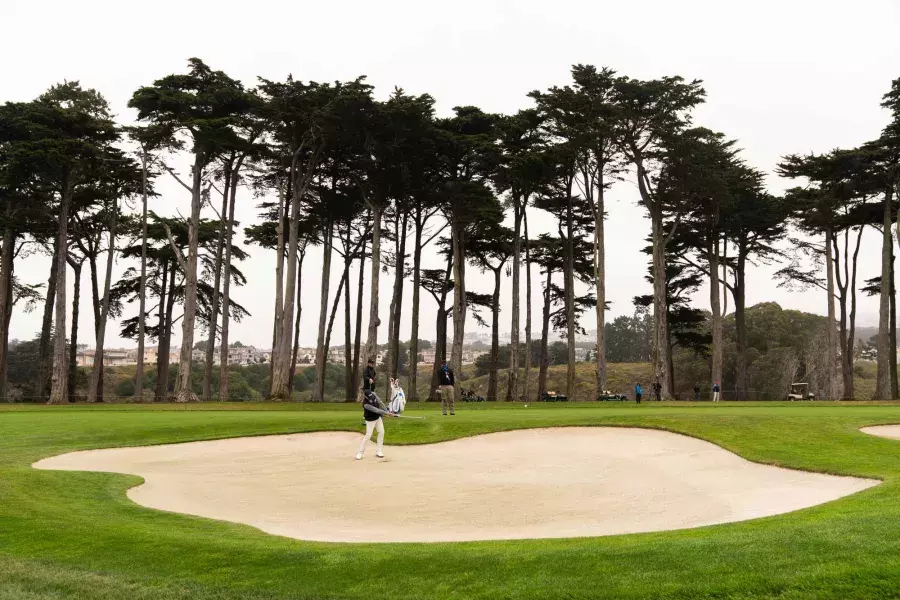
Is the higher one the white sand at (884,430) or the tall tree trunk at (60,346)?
the tall tree trunk at (60,346)

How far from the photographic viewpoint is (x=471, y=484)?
566 inches

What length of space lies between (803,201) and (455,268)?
74.5ft

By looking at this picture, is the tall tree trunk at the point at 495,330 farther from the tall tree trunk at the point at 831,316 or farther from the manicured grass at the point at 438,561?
the manicured grass at the point at 438,561

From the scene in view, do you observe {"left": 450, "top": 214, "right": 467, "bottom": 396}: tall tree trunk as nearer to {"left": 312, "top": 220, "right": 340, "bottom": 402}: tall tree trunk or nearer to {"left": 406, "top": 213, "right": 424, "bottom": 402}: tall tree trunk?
{"left": 406, "top": 213, "right": 424, "bottom": 402}: tall tree trunk

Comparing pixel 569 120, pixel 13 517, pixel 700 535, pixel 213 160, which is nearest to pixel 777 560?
pixel 700 535

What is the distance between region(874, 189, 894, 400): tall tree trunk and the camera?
43625 millimetres

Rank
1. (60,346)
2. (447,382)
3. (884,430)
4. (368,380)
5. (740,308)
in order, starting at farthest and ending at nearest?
(740,308)
(60,346)
(447,382)
(884,430)
(368,380)

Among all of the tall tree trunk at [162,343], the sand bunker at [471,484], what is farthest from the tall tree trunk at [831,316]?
the tall tree trunk at [162,343]

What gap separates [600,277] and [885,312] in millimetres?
17530

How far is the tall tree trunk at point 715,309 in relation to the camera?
159 ft

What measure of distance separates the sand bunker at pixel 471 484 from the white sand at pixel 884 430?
589 centimetres

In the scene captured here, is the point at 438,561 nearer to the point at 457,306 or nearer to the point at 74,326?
the point at 457,306

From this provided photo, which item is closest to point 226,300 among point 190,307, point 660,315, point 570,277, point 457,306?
point 190,307

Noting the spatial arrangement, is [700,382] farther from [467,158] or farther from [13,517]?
[13,517]
